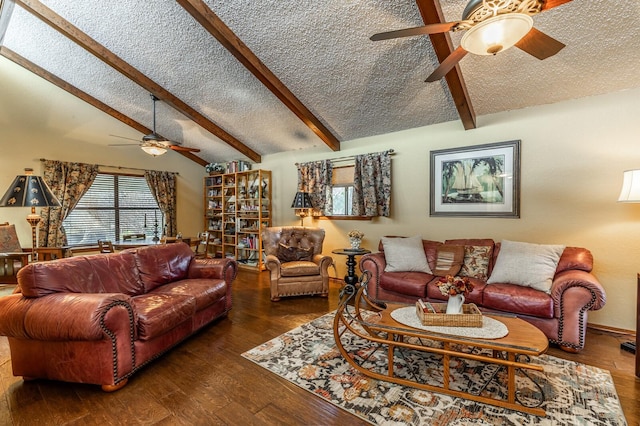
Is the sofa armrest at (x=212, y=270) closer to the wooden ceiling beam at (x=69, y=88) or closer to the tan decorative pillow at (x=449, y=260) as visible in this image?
the tan decorative pillow at (x=449, y=260)

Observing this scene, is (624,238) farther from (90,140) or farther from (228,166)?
(90,140)

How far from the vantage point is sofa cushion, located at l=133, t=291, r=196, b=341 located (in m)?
2.21

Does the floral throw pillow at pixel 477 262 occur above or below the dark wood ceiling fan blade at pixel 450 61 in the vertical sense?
below

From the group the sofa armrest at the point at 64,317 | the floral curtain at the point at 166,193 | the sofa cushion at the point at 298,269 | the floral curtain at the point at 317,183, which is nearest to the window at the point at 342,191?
the floral curtain at the point at 317,183

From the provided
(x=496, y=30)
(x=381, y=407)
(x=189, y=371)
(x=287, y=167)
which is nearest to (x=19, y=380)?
(x=189, y=371)

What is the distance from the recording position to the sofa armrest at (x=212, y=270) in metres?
3.35

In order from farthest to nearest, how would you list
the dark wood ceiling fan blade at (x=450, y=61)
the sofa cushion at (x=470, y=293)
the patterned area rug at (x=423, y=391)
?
1. the sofa cushion at (x=470, y=293)
2. the dark wood ceiling fan blade at (x=450, y=61)
3. the patterned area rug at (x=423, y=391)

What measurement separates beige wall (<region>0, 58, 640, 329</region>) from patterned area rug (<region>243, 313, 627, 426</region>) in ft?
4.87

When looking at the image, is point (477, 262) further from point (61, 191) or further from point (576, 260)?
point (61, 191)

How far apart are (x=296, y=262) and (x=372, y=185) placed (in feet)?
5.40

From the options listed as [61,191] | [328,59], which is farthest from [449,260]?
[61,191]

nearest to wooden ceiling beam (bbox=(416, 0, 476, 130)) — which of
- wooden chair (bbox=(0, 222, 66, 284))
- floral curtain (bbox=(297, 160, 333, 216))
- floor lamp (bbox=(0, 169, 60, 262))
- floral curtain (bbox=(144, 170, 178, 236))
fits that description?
floral curtain (bbox=(297, 160, 333, 216))

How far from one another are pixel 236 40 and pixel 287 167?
9.66 ft

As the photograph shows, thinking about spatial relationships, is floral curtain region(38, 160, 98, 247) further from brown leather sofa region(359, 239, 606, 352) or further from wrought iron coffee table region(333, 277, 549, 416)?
brown leather sofa region(359, 239, 606, 352)
